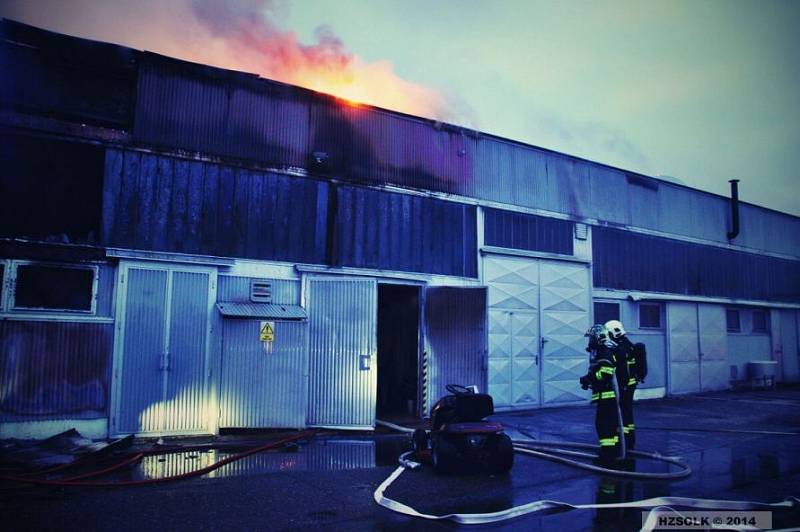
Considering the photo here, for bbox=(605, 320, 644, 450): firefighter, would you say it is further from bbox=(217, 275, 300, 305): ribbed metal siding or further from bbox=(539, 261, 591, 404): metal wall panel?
bbox=(217, 275, 300, 305): ribbed metal siding

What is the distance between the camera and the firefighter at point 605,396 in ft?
27.4

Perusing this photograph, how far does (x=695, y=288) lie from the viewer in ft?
65.0

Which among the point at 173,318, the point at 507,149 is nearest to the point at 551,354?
the point at 507,149

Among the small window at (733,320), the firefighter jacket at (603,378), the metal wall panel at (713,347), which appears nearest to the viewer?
the firefighter jacket at (603,378)

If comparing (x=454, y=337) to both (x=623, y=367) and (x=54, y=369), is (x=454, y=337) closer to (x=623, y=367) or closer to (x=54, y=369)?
(x=623, y=367)

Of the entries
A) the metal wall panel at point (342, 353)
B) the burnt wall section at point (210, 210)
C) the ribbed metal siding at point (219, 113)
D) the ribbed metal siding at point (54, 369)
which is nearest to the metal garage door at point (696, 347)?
the metal wall panel at point (342, 353)

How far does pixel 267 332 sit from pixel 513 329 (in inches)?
263

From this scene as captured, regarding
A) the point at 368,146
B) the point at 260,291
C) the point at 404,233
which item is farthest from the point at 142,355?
the point at 368,146

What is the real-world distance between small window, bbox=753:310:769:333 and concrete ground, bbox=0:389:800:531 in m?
12.9

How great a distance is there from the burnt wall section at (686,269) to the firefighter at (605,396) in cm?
845

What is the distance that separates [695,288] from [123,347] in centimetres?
1840

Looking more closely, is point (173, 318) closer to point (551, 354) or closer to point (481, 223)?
point (481, 223)

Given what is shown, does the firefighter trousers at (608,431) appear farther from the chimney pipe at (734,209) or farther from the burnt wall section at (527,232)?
the chimney pipe at (734,209)

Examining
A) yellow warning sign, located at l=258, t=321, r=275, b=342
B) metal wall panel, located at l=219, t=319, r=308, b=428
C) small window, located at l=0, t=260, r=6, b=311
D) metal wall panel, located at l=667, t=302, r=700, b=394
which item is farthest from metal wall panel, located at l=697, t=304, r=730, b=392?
small window, located at l=0, t=260, r=6, b=311
